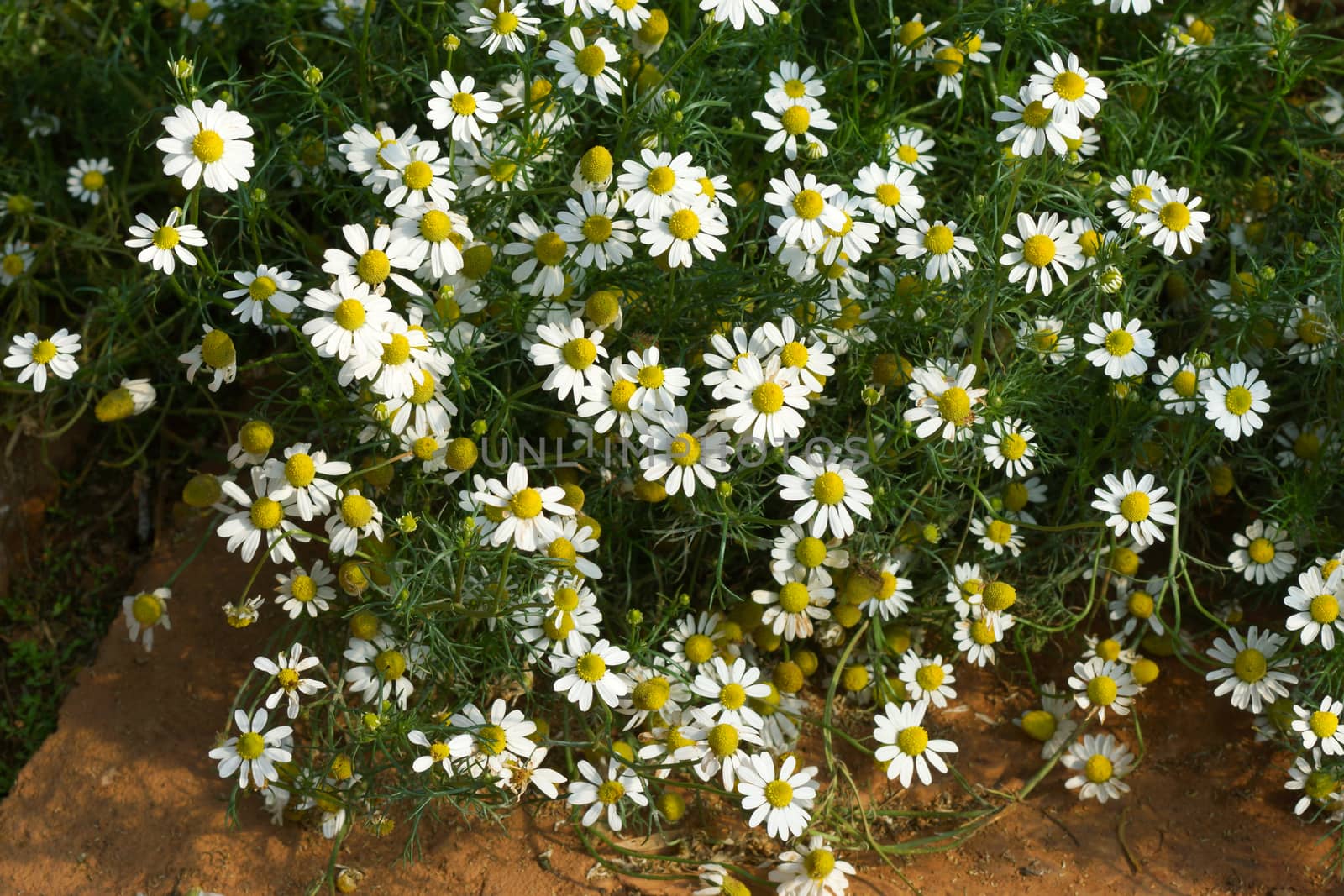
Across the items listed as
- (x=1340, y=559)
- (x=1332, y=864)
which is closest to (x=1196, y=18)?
(x=1340, y=559)

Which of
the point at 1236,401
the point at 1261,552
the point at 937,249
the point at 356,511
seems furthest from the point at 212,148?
the point at 1261,552

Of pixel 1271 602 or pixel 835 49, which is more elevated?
pixel 835 49

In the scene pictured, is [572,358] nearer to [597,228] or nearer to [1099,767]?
[597,228]

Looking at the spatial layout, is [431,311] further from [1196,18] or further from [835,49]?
[1196,18]

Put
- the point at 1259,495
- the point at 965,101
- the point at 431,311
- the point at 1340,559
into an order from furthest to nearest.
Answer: the point at 965,101 → the point at 1259,495 → the point at 1340,559 → the point at 431,311

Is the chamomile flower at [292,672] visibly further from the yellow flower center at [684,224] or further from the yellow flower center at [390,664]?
the yellow flower center at [684,224]

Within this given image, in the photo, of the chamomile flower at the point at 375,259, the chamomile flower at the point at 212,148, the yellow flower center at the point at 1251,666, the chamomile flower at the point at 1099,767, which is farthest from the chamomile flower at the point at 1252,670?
the chamomile flower at the point at 212,148

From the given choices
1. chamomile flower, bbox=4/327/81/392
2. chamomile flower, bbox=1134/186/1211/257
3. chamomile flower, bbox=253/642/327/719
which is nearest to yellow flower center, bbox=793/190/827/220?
chamomile flower, bbox=1134/186/1211/257
